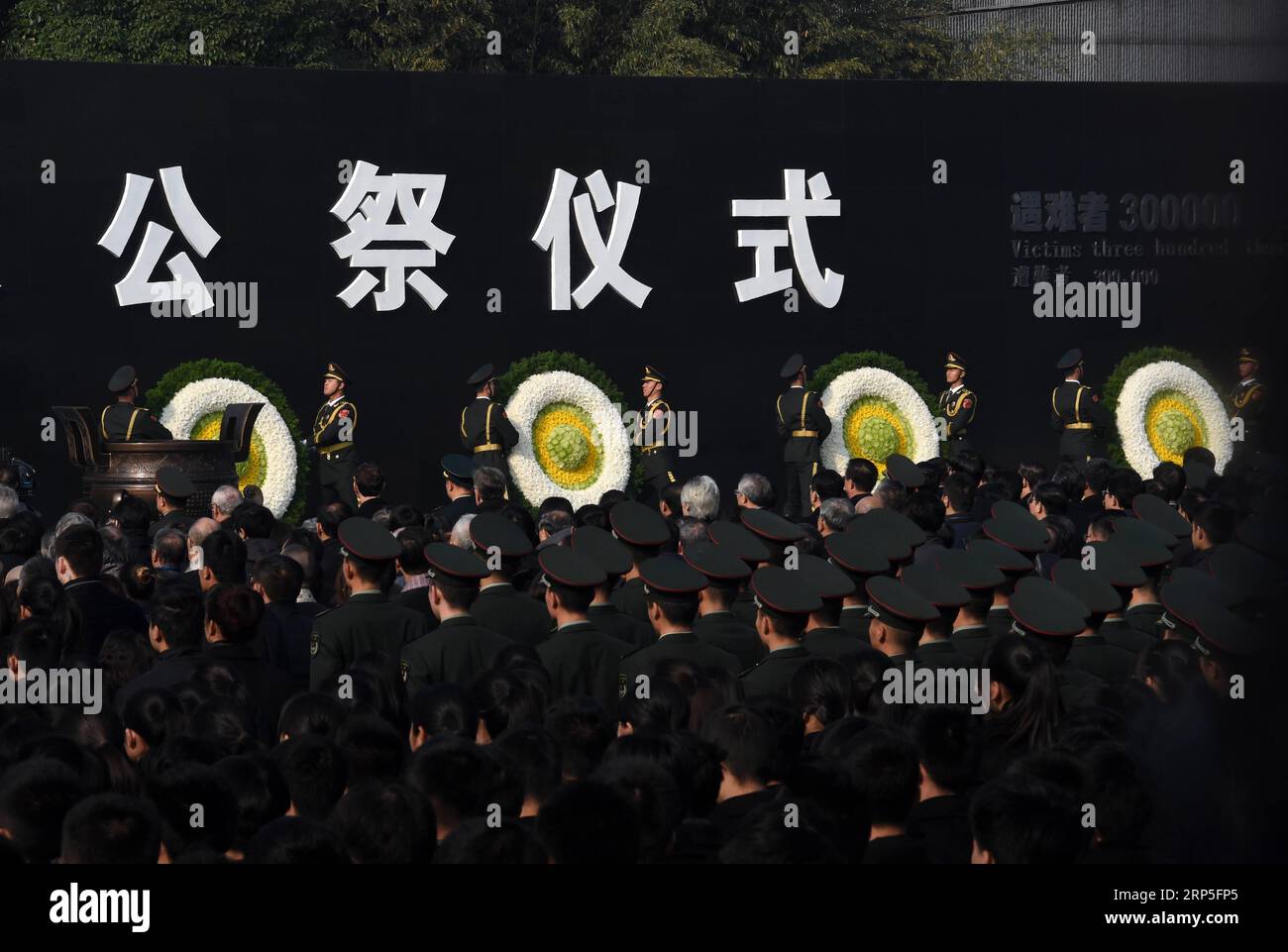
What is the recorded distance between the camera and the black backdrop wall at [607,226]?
14883mm

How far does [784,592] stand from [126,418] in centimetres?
889

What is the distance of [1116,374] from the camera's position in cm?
1698

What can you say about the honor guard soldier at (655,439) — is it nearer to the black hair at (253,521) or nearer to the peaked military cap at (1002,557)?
the black hair at (253,521)

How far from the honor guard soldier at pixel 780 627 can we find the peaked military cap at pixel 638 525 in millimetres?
1398

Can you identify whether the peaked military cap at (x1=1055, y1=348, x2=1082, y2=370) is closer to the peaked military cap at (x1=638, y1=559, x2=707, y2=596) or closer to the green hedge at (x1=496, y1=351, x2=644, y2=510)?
the green hedge at (x1=496, y1=351, x2=644, y2=510)

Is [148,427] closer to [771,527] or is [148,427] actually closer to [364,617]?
[771,527]

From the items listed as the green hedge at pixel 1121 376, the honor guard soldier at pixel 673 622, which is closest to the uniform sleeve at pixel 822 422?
the green hedge at pixel 1121 376

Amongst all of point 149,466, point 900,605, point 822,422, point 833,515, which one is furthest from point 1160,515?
point 822,422

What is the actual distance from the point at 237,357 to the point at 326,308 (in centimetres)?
85

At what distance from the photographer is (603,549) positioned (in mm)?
7113

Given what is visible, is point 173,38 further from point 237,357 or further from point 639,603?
point 639,603

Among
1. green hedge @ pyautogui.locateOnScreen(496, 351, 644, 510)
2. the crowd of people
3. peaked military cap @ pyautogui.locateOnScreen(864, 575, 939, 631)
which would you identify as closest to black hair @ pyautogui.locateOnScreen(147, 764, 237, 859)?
the crowd of people

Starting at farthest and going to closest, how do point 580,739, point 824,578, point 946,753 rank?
point 824,578, point 580,739, point 946,753

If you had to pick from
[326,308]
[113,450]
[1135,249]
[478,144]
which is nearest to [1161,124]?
[1135,249]
